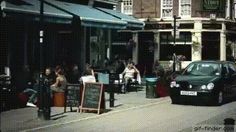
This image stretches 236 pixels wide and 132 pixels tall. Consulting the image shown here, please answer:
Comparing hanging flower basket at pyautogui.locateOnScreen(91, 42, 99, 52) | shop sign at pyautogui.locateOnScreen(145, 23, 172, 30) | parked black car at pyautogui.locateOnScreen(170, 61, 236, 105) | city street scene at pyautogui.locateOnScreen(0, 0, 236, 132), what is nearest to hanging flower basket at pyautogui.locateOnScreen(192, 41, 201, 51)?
shop sign at pyautogui.locateOnScreen(145, 23, 172, 30)

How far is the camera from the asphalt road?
1232 centimetres

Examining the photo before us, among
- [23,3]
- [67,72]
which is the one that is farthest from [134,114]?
[67,72]

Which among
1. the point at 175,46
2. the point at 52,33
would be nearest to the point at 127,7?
the point at 175,46

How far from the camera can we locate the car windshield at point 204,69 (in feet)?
60.6

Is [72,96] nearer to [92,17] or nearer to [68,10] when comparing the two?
[68,10]

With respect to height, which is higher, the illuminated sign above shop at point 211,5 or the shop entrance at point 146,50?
the illuminated sign above shop at point 211,5

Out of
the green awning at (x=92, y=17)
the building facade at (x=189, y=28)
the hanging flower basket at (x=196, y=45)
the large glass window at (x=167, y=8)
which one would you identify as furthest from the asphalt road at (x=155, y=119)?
the large glass window at (x=167, y=8)

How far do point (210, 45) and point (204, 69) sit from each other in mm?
23120

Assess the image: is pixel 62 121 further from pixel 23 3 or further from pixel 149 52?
pixel 149 52

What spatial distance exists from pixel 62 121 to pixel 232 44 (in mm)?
31844

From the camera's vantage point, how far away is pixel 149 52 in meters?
43.1

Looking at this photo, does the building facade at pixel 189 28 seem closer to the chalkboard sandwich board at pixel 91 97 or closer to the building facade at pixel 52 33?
the building facade at pixel 52 33

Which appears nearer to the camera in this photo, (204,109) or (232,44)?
(204,109)

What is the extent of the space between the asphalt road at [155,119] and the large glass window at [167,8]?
24.5 meters
